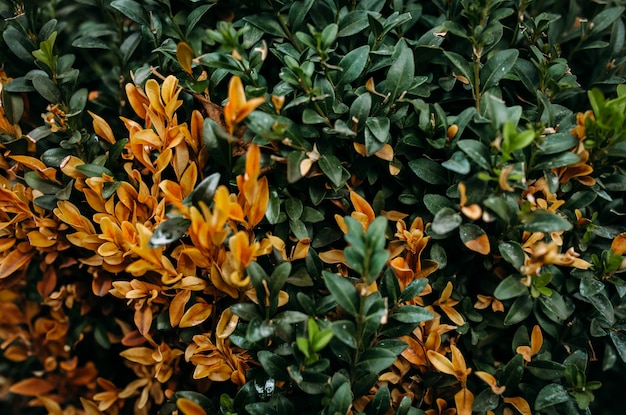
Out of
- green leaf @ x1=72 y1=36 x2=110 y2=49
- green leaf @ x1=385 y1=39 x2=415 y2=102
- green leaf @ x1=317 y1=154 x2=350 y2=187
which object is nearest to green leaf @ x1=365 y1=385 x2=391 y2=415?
green leaf @ x1=317 y1=154 x2=350 y2=187

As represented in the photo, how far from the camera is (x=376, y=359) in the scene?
4.27ft

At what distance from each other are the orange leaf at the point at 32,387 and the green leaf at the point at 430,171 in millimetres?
1363

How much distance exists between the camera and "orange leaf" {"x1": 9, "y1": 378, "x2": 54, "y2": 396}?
6.19 feet

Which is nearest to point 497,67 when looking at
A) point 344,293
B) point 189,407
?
point 344,293

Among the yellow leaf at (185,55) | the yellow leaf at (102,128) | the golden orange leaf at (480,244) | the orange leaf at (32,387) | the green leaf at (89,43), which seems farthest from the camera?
the orange leaf at (32,387)

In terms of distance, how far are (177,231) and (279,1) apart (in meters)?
0.66

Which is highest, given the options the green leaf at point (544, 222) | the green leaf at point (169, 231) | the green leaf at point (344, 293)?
the green leaf at point (544, 222)

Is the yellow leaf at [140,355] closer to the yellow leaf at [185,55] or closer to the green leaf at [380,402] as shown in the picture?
the green leaf at [380,402]

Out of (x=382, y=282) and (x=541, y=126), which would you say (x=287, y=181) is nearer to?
(x=382, y=282)

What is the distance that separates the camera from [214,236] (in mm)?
1262

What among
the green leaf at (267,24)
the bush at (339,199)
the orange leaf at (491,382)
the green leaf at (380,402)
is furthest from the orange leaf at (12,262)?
the orange leaf at (491,382)

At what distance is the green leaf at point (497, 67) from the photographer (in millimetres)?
1485

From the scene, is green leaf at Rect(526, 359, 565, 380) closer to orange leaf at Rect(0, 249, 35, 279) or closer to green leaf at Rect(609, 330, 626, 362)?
green leaf at Rect(609, 330, 626, 362)

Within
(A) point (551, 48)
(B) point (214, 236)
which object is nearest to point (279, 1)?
(B) point (214, 236)
